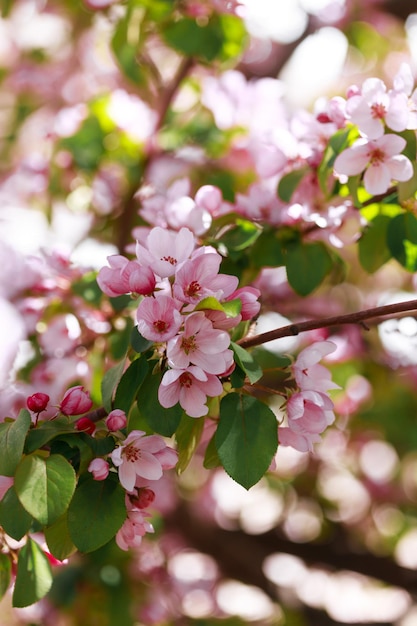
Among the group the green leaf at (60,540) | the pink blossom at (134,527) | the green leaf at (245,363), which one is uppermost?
the green leaf at (245,363)

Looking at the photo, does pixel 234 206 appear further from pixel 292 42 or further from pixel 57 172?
pixel 292 42

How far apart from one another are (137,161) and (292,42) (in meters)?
0.63

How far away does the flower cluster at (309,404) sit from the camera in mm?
691

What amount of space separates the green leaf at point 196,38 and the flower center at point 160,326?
75 cm

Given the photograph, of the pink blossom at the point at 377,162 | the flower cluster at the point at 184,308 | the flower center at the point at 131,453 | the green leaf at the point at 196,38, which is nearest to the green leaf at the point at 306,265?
the pink blossom at the point at 377,162

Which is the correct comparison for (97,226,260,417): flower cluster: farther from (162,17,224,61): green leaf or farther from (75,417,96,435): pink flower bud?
(162,17,224,61): green leaf

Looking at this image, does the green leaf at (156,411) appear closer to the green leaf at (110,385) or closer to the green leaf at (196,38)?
the green leaf at (110,385)

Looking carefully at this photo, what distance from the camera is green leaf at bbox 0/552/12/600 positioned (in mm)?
743

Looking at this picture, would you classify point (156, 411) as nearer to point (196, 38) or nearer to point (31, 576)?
point (31, 576)

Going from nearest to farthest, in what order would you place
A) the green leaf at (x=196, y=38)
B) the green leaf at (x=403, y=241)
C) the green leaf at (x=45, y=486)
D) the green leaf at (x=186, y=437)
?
1. the green leaf at (x=45, y=486)
2. the green leaf at (x=186, y=437)
3. the green leaf at (x=403, y=241)
4. the green leaf at (x=196, y=38)

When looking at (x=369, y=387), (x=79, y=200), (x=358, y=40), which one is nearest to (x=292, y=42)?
(x=358, y=40)

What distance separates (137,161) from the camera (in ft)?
4.75

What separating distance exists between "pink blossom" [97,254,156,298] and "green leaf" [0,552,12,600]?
29 centimetres

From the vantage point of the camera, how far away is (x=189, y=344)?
0.64 meters
